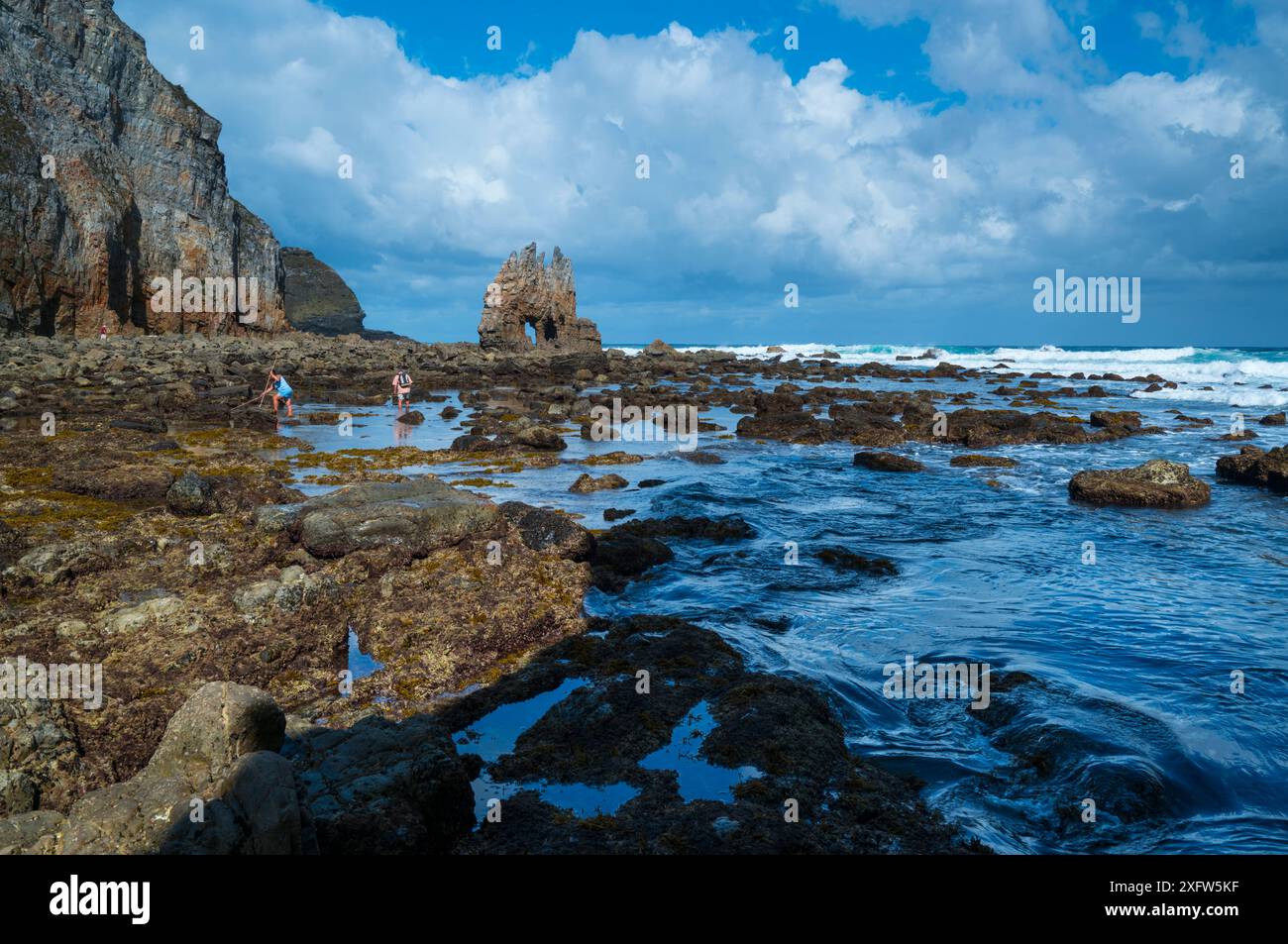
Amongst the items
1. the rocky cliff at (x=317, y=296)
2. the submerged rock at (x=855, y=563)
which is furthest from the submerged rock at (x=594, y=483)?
the rocky cliff at (x=317, y=296)

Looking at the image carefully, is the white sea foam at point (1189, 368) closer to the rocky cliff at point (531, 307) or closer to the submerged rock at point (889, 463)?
the submerged rock at point (889, 463)

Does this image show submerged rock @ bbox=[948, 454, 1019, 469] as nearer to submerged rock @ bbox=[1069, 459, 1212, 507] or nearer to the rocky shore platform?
submerged rock @ bbox=[1069, 459, 1212, 507]

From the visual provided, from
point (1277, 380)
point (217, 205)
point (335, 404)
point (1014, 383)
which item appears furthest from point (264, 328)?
point (1277, 380)

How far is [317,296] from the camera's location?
126 m

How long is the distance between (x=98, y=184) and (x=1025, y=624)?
196 ft

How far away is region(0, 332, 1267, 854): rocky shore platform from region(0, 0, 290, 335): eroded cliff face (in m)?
38.5

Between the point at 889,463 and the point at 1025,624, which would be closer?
the point at 1025,624

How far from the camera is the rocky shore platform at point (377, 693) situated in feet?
14.2

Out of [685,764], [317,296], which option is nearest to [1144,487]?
[685,764]

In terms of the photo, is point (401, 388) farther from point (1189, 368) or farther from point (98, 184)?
point (1189, 368)

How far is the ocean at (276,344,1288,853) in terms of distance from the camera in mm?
5484

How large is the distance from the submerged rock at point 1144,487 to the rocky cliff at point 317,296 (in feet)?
391

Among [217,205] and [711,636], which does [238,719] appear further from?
[217,205]
